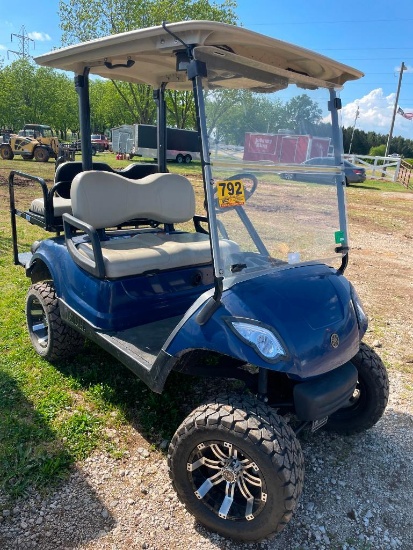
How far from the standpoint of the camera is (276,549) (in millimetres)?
1960

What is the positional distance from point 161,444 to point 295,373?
3.62 feet

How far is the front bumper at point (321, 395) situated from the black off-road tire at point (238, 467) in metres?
0.12

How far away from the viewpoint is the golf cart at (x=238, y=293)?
1.89 meters

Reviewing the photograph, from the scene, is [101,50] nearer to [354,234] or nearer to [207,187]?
[207,187]

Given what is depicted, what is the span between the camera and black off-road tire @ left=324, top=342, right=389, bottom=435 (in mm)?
2537

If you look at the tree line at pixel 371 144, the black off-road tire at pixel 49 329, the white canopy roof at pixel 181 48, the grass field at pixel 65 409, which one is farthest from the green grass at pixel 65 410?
the tree line at pixel 371 144

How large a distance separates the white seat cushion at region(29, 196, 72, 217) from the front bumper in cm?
250

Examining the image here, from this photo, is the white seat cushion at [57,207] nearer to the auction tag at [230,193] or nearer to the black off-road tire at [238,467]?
the auction tag at [230,193]

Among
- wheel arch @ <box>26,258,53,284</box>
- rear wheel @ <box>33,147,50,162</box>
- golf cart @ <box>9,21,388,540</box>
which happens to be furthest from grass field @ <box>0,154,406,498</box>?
rear wheel @ <box>33,147,50,162</box>

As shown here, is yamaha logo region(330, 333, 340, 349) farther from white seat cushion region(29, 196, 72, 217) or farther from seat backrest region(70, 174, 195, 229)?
white seat cushion region(29, 196, 72, 217)

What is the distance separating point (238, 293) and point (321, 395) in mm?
594

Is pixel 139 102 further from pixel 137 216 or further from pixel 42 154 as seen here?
pixel 137 216

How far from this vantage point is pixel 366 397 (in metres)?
2.60

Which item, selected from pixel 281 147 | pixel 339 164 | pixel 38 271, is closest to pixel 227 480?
pixel 281 147
